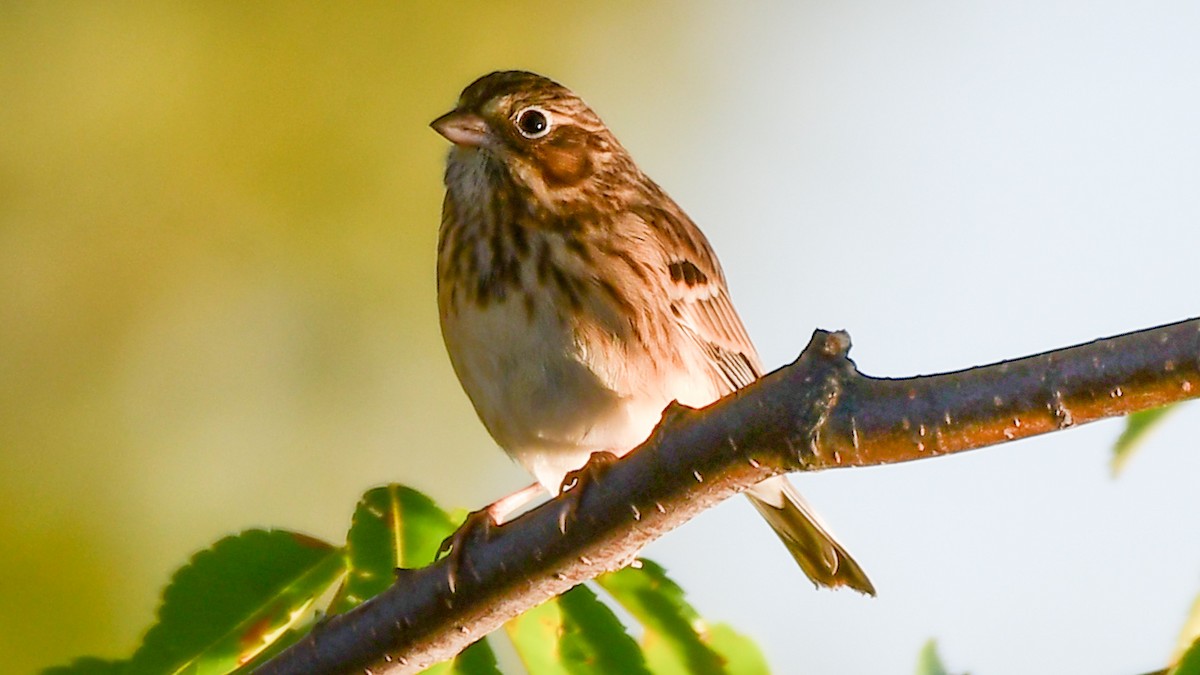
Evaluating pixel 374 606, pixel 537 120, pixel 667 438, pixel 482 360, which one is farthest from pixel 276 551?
pixel 537 120

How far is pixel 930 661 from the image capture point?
228cm

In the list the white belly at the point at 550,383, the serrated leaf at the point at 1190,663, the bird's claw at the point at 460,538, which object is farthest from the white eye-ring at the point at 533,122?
the serrated leaf at the point at 1190,663

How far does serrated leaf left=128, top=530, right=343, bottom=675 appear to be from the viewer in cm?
228

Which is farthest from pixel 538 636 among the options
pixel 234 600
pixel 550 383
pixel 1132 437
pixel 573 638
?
pixel 1132 437

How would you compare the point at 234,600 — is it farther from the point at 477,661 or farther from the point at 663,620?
the point at 663,620

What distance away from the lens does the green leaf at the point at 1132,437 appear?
7.39 ft

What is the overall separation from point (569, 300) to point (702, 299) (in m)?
0.46

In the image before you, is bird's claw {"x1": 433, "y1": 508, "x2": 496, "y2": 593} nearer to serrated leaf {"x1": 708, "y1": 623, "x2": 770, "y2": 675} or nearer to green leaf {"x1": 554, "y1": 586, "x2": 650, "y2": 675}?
green leaf {"x1": 554, "y1": 586, "x2": 650, "y2": 675}

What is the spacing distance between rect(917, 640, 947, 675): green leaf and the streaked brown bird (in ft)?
2.94

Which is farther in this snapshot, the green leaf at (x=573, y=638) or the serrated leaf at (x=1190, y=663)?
the green leaf at (x=573, y=638)

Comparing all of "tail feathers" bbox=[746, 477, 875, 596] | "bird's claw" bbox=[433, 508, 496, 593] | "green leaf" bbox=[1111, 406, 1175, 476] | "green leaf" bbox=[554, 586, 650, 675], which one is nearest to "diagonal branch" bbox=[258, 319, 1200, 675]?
"bird's claw" bbox=[433, 508, 496, 593]

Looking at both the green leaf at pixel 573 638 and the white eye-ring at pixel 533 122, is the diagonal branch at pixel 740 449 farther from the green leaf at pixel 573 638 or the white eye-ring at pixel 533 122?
the white eye-ring at pixel 533 122

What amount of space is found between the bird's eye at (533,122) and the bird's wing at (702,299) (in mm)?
284

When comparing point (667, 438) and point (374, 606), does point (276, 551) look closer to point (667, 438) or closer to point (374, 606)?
point (374, 606)
